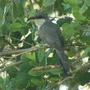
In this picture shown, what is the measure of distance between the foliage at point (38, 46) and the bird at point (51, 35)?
0.04 m

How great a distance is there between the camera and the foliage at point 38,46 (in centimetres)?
225

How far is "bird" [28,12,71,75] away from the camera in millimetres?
2506

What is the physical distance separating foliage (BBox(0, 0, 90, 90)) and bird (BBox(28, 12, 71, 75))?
4 centimetres

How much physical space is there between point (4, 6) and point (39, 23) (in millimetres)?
399

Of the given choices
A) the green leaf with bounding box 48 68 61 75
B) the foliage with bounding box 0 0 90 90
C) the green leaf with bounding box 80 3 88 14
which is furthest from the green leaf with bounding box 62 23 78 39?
the green leaf with bounding box 48 68 61 75

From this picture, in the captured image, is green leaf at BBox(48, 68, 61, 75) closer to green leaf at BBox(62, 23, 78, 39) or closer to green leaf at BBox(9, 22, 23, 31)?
green leaf at BBox(62, 23, 78, 39)

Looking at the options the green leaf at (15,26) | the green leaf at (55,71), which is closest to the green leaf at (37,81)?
the green leaf at (55,71)

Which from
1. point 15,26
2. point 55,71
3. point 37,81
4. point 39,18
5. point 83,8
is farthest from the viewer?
point 39,18

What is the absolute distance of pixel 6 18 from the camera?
100 inches

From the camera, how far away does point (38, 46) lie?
2525 mm

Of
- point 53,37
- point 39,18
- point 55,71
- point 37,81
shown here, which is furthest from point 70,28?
point 39,18

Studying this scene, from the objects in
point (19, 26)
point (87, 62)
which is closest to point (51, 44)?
point (19, 26)

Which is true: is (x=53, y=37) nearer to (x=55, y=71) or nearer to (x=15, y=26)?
(x=15, y=26)

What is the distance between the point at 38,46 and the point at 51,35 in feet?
1.11
